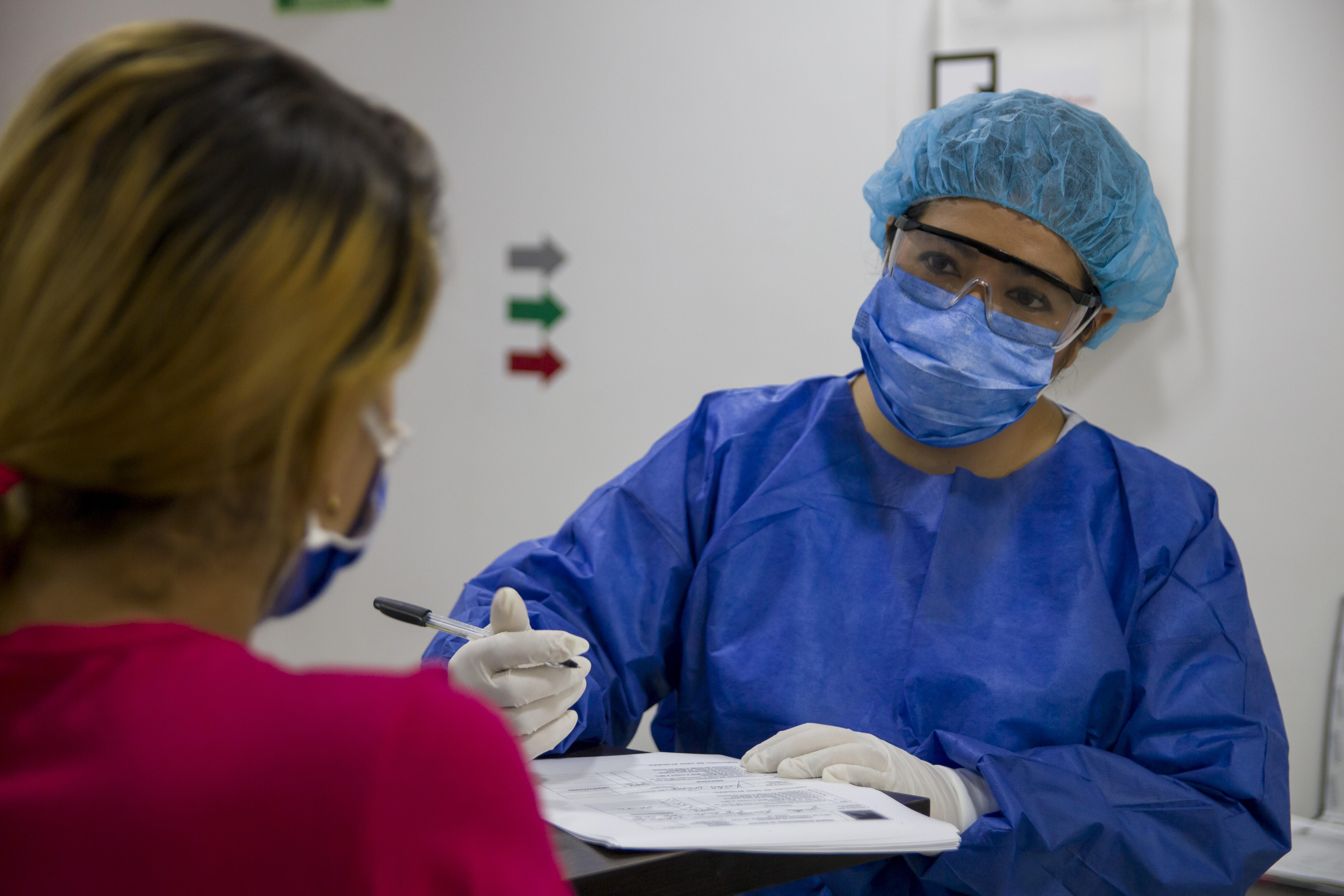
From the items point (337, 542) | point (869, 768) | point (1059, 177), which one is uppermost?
point (1059, 177)

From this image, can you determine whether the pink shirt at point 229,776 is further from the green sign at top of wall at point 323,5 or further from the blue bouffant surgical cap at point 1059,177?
the green sign at top of wall at point 323,5

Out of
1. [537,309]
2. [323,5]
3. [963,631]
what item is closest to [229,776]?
[963,631]

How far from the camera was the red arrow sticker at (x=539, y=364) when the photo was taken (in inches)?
89.0

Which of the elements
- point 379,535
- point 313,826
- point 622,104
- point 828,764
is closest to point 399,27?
point 622,104

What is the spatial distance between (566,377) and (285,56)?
1727 mm

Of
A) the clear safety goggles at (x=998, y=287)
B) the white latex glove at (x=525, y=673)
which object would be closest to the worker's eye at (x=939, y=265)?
the clear safety goggles at (x=998, y=287)

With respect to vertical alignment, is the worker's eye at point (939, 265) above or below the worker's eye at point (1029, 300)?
Result: above

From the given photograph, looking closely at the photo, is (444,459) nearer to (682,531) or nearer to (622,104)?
(622,104)

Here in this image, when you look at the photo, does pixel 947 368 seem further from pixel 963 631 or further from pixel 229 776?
pixel 229 776

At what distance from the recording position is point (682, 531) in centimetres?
130

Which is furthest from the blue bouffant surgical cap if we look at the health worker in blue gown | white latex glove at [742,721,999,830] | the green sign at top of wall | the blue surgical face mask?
the green sign at top of wall

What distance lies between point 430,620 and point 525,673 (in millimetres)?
104

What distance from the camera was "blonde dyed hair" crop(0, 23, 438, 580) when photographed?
46cm

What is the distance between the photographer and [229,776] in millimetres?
417
